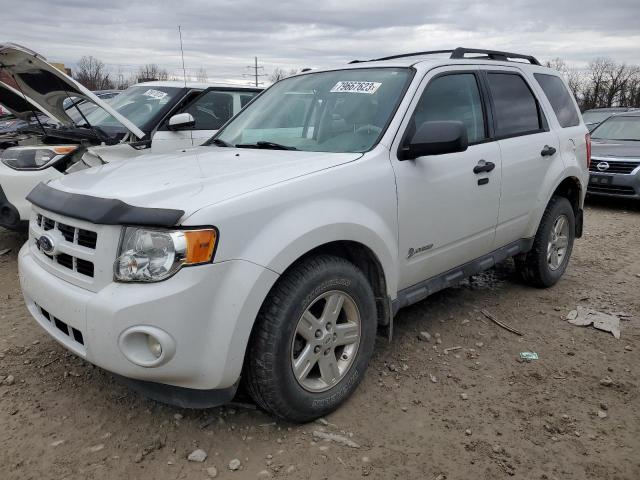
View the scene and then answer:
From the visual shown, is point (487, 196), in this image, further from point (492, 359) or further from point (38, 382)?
point (38, 382)

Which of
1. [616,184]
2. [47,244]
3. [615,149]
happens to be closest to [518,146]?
[47,244]

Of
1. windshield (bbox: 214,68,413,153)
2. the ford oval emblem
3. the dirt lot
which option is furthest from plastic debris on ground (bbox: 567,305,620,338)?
the ford oval emblem

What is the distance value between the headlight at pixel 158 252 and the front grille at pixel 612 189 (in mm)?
8421

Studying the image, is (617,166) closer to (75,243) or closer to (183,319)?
(183,319)

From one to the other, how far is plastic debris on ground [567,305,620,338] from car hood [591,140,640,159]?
562cm

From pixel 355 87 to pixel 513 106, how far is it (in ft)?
4.64

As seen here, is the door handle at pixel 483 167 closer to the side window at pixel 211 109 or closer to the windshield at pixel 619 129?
the side window at pixel 211 109

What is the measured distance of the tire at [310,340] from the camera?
2.41m

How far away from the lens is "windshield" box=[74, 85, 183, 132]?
231 inches

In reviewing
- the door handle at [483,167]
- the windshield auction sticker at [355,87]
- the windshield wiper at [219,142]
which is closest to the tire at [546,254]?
the door handle at [483,167]

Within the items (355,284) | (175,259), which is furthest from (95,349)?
(355,284)

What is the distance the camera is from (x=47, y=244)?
255cm

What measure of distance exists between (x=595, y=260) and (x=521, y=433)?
375cm

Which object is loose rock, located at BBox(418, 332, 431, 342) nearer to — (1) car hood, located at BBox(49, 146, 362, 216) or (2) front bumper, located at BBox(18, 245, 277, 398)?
(1) car hood, located at BBox(49, 146, 362, 216)
